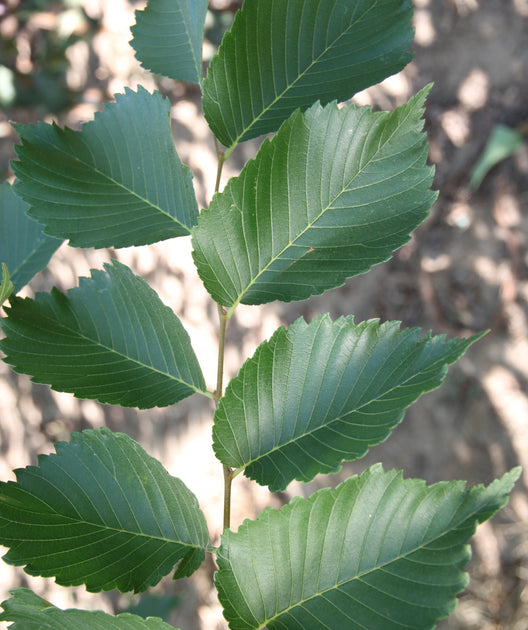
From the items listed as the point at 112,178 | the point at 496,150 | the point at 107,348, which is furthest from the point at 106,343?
the point at 496,150

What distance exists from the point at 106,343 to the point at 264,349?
20 centimetres

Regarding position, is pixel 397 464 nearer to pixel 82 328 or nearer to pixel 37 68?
pixel 82 328

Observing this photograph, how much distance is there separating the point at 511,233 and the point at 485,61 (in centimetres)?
87

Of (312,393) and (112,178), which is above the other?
(112,178)

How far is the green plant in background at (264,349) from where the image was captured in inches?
23.4

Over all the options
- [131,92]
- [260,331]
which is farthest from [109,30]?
[131,92]

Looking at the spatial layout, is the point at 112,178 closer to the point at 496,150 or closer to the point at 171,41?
the point at 171,41

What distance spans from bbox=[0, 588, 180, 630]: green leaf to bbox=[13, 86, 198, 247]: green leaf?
0.39 m

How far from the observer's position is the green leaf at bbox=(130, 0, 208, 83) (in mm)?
791

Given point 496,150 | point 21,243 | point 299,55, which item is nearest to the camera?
point 299,55

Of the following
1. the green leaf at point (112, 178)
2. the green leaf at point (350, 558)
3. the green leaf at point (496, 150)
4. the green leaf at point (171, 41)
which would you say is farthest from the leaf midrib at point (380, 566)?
the green leaf at point (496, 150)

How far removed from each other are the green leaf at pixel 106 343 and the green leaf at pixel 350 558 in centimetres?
23

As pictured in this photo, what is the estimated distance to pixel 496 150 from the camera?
2.88 meters

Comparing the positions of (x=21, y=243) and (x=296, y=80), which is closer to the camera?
(x=296, y=80)
